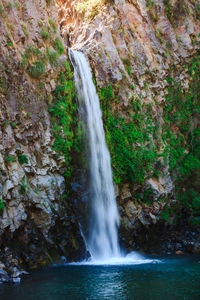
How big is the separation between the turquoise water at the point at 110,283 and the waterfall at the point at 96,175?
1.80 m

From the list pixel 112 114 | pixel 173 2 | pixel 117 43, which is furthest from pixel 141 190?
pixel 173 2

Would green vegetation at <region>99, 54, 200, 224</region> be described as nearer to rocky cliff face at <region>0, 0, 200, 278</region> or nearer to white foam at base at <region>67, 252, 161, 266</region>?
rocky cliff face at <region>0, 0, 200, 278</region>

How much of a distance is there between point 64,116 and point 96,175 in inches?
97.3

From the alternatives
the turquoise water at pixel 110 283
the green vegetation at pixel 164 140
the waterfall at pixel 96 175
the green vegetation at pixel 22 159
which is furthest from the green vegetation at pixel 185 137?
the green vegetation at pixel 22 159

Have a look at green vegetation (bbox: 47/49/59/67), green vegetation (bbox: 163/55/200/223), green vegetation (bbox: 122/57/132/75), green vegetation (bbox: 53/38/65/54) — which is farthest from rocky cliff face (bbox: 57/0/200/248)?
green vegetation (bbox: 47/49/59/67)

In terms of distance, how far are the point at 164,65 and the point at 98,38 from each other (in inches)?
153

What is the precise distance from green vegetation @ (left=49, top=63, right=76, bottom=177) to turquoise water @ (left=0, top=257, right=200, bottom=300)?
3699mm

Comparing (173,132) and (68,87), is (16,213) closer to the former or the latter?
(68,87)

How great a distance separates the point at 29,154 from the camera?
1036cm

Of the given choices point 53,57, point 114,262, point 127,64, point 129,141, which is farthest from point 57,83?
point 114,262

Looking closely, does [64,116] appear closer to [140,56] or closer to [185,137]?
[140,56]

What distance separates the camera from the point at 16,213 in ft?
30.0

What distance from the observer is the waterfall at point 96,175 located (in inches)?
450

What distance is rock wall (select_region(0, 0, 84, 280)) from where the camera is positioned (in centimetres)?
912
